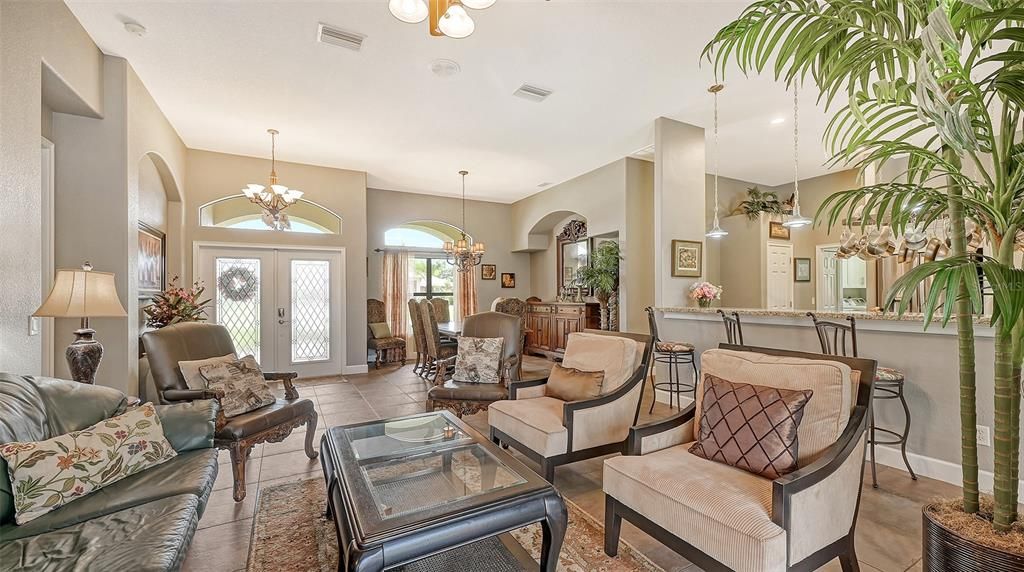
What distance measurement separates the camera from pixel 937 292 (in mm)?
1068

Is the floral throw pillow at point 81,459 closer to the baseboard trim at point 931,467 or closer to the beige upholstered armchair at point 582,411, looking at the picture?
the beige upholstered armchair at point 582,411

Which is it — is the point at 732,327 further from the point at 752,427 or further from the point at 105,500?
the point at 105,500

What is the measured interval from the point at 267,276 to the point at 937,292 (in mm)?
6946

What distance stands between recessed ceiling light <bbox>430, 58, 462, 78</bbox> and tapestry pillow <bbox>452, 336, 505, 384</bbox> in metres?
2.44

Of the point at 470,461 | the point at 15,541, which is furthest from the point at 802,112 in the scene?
the point at 15,541

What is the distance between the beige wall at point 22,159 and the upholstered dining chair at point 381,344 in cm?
475

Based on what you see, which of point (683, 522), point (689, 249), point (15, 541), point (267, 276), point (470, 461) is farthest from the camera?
point (267, 276)

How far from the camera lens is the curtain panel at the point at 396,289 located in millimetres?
7906

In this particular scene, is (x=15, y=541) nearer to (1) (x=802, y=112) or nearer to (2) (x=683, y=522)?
(2) (x=683, y=522)

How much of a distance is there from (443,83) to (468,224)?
15.7 ft

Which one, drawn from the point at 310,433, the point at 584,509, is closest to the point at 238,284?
the point at 310,433

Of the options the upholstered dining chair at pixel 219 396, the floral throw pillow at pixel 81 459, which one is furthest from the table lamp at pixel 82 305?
the floral throw pillow at pixel 81 459

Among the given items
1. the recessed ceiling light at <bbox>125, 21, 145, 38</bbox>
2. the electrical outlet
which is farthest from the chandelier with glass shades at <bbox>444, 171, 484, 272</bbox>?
the electrical outlet

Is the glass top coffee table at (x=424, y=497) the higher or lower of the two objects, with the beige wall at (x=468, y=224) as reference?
lower
